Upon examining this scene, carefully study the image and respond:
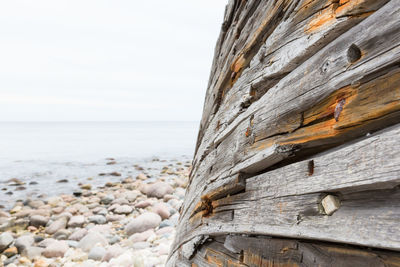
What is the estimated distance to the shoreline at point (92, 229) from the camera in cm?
673

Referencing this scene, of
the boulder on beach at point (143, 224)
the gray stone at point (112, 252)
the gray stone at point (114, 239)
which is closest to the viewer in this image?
the gray stone at point (112, 252)

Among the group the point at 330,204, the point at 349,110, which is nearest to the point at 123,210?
the point at 330,204

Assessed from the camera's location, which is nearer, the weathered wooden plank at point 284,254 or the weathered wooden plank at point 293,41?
the weathered wooden plank at point 284,254

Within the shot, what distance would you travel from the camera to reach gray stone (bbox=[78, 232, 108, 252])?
7.36 meters

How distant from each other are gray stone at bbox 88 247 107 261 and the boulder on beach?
1.23 meters

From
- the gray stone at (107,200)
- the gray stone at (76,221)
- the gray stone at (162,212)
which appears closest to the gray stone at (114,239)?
the gray stone at (162,212)

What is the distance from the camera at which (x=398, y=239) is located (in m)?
0.88

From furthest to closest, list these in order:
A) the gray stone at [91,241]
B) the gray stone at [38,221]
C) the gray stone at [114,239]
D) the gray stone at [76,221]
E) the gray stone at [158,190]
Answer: the gray stone at [158,190], the gray stone at [38,221], the gray stone at [76,221], the gray stone at [114,239], the gray stone at [91,241]

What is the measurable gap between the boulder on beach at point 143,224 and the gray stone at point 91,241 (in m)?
0.73

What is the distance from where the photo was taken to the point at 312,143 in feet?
4.09

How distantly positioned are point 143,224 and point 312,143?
7554mm

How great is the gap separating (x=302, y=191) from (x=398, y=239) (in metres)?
0.40

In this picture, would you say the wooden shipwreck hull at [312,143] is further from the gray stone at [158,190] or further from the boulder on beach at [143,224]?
the gray stone at [158,190]

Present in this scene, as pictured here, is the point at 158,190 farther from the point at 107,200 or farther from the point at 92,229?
the point at 92,229
